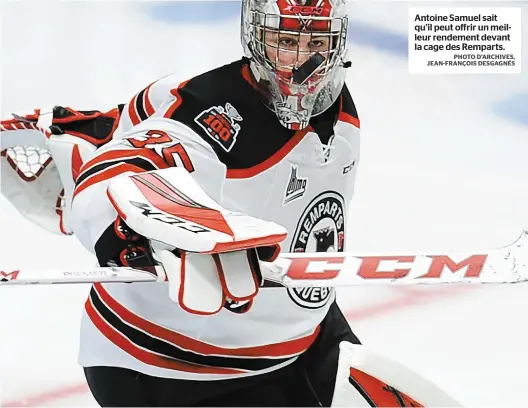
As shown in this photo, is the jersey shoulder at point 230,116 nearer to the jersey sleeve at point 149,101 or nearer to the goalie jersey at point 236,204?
the goalie jersey at point 236,204

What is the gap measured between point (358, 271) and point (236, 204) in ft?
1.34

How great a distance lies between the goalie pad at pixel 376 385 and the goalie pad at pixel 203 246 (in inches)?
22.3

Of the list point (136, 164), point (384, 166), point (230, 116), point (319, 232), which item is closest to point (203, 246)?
point (136, 164)

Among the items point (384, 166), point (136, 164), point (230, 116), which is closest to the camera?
point (136, 164)

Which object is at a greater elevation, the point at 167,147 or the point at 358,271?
the point at 167,147

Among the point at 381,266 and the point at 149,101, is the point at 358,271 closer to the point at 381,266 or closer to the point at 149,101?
the point at 381,266

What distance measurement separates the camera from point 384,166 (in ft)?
8.61

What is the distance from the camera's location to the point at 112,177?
1171 mm

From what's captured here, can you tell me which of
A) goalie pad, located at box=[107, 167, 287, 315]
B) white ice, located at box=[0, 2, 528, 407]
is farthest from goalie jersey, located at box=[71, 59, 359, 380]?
white ice, located at box=[0, 2, 528, 407]

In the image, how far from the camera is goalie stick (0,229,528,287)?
1.04 m

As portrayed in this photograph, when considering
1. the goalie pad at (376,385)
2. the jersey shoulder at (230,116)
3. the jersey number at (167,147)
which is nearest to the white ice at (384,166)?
the goalie pad at (376,385)

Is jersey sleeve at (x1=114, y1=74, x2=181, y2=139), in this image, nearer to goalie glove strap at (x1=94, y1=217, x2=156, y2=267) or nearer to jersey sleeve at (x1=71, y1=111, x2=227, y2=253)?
jersey sleeve at (x1=71, y1=111, x2=227, y2=253)

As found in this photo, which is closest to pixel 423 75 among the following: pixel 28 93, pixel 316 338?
pixel 28 93

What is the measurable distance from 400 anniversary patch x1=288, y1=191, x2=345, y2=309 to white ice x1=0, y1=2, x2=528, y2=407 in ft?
2.31
